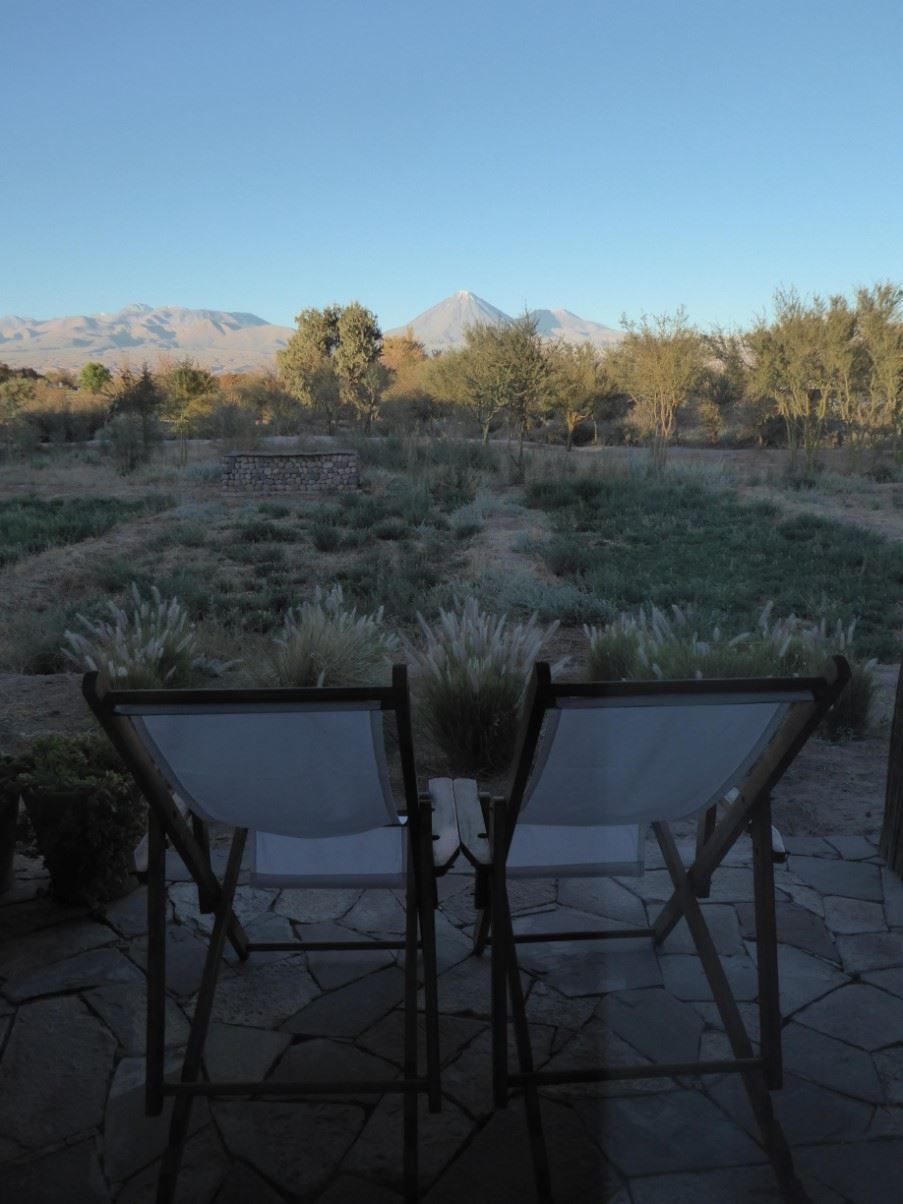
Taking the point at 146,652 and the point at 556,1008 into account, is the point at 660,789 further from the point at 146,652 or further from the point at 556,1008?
the point at 146,652

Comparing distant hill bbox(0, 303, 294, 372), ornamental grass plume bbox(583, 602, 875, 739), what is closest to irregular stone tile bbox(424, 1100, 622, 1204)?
ornamental grass plume bbox(583, 602, 875, 739)

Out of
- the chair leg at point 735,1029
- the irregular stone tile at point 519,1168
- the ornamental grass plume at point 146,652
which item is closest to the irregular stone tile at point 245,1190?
the irregular stone tile at point 519,1168

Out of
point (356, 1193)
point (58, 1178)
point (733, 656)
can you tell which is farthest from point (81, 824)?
point (733, 656)

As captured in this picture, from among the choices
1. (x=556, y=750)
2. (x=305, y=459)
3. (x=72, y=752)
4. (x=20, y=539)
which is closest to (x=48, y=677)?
(x=20, y=539)

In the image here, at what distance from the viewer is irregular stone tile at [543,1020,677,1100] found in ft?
5.14

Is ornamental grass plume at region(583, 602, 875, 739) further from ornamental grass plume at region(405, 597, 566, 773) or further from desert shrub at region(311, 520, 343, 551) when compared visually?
desert shrub at region(311, 520, 343, 551)

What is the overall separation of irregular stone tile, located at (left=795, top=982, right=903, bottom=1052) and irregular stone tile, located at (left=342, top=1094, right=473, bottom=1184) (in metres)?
0.69

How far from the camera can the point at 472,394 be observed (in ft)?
17.3

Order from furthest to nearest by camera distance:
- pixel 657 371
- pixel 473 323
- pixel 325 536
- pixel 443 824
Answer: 1. pixel 473 323
2. pixel 657 371
3. pixel 325 536
4. pixel 443 824

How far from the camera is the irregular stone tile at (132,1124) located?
142 cm

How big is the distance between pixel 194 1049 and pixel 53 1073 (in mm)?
347

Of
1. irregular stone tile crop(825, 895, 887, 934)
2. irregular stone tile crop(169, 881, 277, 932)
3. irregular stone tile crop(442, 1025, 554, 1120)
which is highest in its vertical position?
irregular stone tile crop(825, 895, 887, 934)

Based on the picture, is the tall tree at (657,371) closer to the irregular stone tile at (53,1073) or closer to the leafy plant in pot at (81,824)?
the leafy plant in pot at (81,824)

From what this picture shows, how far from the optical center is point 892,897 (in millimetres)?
2275
